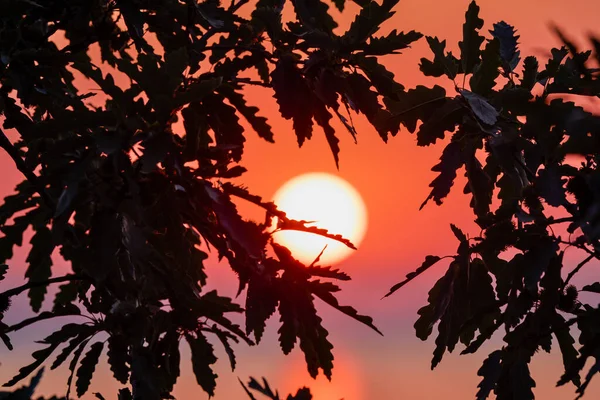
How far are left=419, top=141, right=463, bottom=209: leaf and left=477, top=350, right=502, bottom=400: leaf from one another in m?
0.60

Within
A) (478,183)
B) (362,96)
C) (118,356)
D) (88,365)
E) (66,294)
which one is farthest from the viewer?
(66,294)

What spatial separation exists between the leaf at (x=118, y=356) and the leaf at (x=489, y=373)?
56.5 inches

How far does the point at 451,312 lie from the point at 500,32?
1.22 m

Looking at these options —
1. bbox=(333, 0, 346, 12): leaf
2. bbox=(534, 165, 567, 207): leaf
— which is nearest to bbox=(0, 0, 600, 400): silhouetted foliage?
bbox=(534, 165, 567, 207): leaf

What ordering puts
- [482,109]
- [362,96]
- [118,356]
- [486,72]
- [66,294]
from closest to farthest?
[482,109]
[486,72]
[362,96]
[118,356]
[66,294]

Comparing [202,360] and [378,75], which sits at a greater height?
[378,75]

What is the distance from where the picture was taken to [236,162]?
9.37 feet

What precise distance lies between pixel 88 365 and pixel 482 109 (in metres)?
2.10

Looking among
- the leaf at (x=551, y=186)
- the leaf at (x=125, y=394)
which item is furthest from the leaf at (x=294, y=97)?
the leaf at (x=125, y=394)

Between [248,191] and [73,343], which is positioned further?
[73,343]

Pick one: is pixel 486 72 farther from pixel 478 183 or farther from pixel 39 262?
pixel 39 262

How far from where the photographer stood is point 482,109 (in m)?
2.54

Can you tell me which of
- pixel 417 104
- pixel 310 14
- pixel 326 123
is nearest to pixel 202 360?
pixel 326 123

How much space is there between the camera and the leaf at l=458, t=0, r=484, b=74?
2850mm
